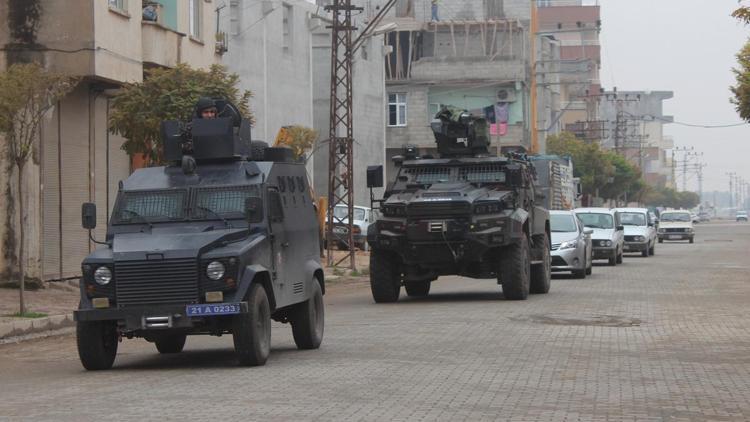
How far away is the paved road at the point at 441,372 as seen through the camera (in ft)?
35.5

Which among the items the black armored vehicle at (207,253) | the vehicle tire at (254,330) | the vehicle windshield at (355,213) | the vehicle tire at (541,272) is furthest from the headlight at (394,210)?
the vehicle windshield at (355,213)

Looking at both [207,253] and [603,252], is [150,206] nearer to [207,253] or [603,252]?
[207,253]

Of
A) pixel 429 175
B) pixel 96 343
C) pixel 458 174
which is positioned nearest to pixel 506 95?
pixel 429 175

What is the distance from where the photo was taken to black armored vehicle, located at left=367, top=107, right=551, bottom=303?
23.3 metres

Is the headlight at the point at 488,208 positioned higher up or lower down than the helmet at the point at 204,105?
lower down

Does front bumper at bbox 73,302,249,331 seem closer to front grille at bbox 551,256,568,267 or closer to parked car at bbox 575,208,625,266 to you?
front grille at bbox 551,256,568,267

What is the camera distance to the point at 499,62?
79750mm

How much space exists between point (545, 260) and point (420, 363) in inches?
492

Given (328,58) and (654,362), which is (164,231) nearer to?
(654,362)

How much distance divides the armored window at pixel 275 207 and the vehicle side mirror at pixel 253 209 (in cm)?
32

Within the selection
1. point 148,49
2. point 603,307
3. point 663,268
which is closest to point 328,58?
point 663,268

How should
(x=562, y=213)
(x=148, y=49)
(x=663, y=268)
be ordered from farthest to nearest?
(x=663, y=268)
(x=562, y=213)
(x=148, y=49)

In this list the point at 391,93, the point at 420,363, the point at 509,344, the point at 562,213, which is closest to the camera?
the point at 420,363

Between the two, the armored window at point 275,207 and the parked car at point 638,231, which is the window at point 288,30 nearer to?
the parked car at point 638,231
